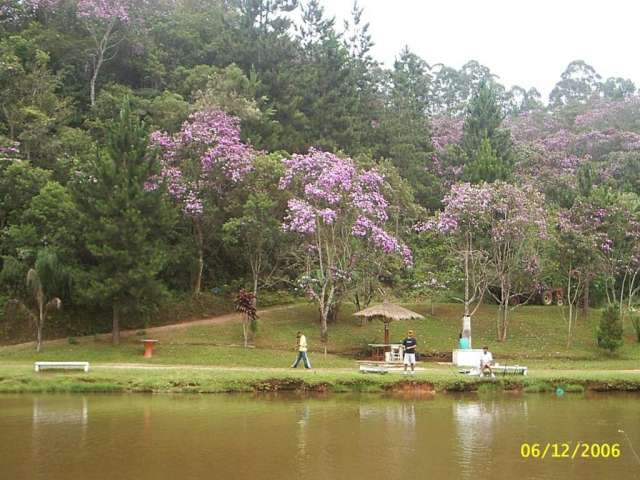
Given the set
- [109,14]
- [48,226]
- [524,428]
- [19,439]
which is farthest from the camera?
[109,14]

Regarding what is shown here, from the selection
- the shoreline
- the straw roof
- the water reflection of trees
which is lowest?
the water reflection of trees

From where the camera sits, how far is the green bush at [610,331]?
31500mm

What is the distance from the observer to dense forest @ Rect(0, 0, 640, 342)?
1221 inches

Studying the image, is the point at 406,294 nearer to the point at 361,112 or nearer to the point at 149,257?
the point at 149,257

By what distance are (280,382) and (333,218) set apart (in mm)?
11144

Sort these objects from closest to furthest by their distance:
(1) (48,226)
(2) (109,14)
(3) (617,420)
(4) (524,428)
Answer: (4) (524,428) → (3) (617,420) → (1) (48,226) → (2) (109,14)

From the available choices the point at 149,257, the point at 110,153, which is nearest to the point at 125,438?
the point at 149,257

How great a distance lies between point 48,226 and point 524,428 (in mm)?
23899

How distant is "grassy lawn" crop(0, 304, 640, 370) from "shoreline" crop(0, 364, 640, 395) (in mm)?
3913

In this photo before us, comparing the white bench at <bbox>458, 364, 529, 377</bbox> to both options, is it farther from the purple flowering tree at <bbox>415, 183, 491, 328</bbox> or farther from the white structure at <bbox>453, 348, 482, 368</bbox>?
the purple flowering tree at <bbox>415, 183, 491, 328</bbox>

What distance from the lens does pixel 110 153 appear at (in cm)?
3056

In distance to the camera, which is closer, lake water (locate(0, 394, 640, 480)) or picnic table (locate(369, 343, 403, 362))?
lake water (locate(0, 394, 640, 480))

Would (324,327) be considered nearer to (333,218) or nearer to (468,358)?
(333,218)

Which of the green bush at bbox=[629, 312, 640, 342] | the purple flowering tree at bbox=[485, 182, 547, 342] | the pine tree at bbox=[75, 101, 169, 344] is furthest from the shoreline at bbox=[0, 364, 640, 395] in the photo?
the green bush at bbox=[629, 312, 640, 342]
